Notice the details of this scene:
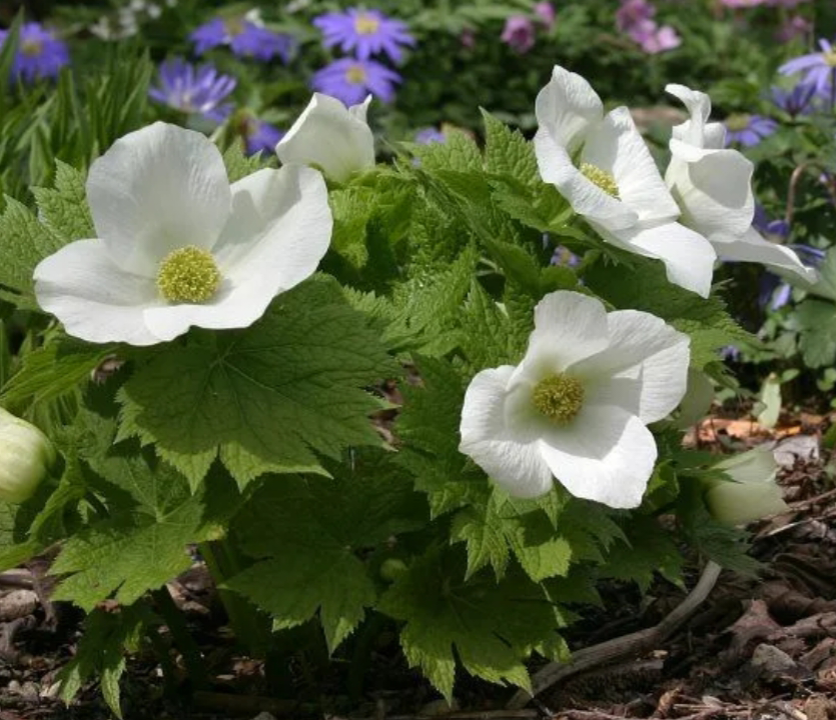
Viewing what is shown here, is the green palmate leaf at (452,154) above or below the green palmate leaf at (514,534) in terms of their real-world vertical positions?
above

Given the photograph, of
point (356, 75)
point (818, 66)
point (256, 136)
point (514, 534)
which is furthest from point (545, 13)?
point (514, 534)

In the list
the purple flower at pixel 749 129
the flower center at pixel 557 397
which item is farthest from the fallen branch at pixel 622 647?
the purple flower at pixel 749 129

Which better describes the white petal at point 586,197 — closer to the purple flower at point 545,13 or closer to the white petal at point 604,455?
the white petal at point 604,455

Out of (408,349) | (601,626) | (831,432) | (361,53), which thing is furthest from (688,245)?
(361,53)

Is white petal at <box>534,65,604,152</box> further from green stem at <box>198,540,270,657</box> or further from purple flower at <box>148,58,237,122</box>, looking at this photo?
purple flower at <box>148,58,237,122</box>

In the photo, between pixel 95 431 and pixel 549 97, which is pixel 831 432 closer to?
pixel 549 97

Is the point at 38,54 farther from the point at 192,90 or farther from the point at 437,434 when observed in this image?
the point at 437,434
